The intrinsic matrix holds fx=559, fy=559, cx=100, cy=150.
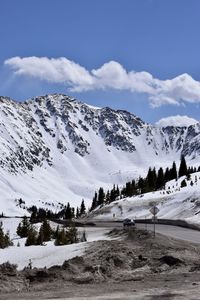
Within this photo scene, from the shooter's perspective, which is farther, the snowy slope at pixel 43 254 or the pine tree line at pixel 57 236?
the pine tree line at pixel 57 236

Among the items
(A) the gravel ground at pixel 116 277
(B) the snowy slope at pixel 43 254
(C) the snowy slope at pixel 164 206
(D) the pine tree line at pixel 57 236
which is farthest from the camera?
(C) the snowy slope at pixel 164 206

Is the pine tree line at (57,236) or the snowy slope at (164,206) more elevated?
the snowy slope at (164,206)

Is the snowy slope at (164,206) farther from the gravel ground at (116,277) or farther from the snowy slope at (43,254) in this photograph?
the gravel ground at (116,277)

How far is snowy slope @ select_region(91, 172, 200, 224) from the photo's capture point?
87.3m

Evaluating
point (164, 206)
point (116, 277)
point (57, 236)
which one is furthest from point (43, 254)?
point (164, 206)

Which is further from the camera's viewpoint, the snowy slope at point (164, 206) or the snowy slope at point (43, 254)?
the snowy slope at point (164, 206)

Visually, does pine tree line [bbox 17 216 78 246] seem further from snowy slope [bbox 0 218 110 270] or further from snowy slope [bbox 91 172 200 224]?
snowy slope [bbox 91 172 200 224]

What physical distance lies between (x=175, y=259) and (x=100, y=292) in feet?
25.1

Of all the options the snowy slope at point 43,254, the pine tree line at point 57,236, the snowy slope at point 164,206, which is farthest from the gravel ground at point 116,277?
the snowy slope at point 164,206

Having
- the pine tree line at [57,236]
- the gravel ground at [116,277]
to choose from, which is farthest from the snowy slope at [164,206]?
the gravel ground at [116,277]

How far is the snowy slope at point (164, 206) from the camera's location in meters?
87.3

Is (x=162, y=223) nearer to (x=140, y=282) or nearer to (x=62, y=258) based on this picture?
(x=62, y=258)

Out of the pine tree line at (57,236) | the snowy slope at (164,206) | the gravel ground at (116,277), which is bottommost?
the gravel ground at (116,277)

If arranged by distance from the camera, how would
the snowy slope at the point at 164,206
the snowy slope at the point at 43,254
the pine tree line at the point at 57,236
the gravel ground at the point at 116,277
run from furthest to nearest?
Result: the snowy slope at the point at 164,206 < the pine tree line at the point at 57,236 < the snowy slope at the point at 43,254 < the gravel ground at the point at 116,277
